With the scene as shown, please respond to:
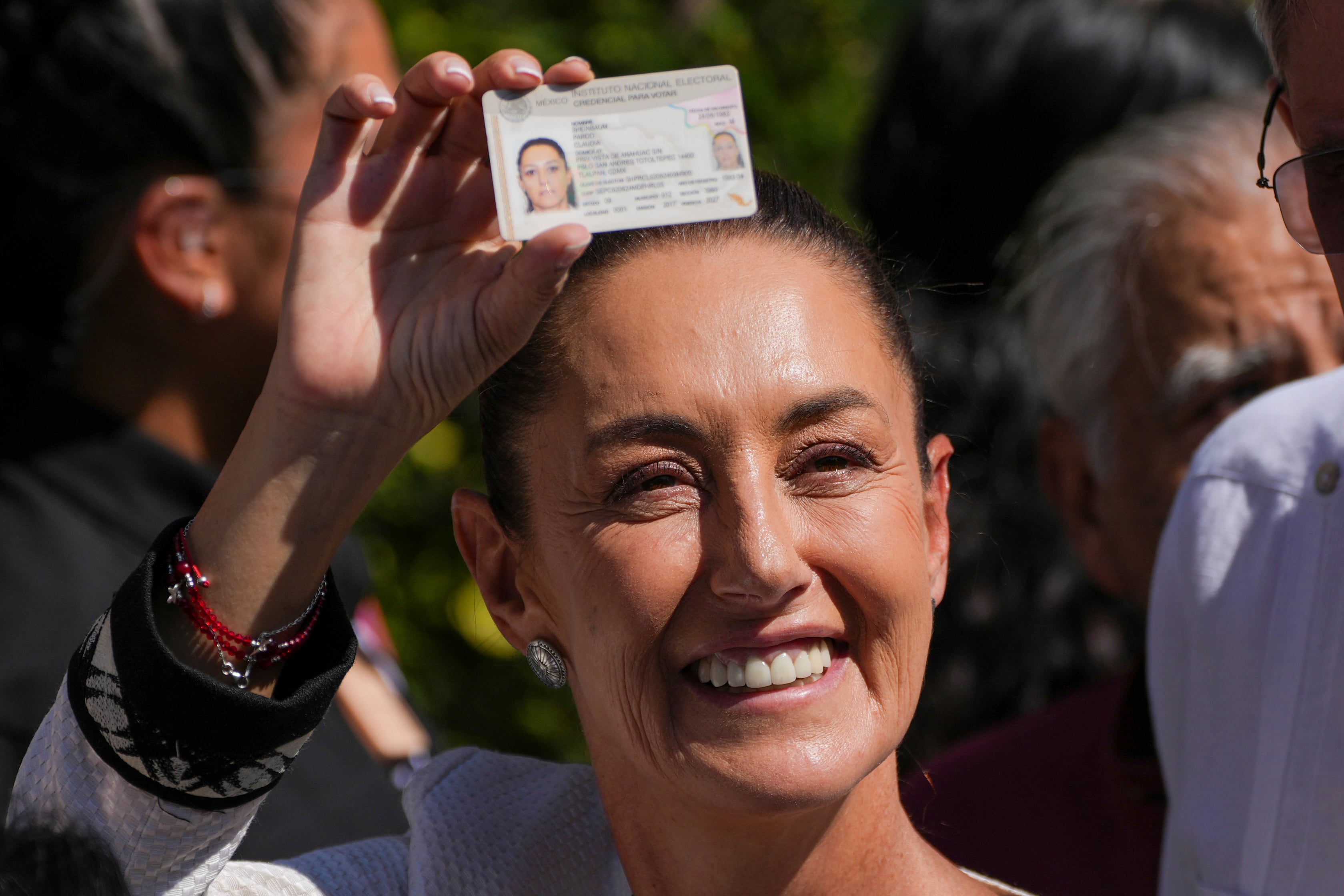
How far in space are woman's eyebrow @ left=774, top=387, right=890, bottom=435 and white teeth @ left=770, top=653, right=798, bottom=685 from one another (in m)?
0.31

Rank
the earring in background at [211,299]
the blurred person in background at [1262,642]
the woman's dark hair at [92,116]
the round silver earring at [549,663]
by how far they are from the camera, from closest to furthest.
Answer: the round silver earring at [549,663]
the blurred person in background at [1262,642]
the woman's dark hair at [92,116]
the earring in background at [211,299]

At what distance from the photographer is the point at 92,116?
9.53ft

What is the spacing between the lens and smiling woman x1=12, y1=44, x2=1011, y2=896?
1783 mm

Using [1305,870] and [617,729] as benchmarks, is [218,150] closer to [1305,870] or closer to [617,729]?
[617,729]

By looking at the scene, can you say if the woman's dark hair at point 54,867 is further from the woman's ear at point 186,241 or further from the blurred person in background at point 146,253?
the woman's ear at point 186,241

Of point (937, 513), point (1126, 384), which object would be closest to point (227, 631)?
point (937, 513)

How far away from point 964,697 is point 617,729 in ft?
5.99

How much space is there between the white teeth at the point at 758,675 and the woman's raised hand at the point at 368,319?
21.7 inches

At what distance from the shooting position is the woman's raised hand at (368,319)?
1811 millimetres

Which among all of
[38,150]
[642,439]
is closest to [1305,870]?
[642,439]

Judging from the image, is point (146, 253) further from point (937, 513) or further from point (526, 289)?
point (937, 513)

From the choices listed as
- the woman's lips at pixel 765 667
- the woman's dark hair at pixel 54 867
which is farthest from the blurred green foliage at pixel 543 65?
the woman's dark hair at pixel 54 867

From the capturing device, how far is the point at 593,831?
2.23 meters

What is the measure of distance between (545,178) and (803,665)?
75cm
